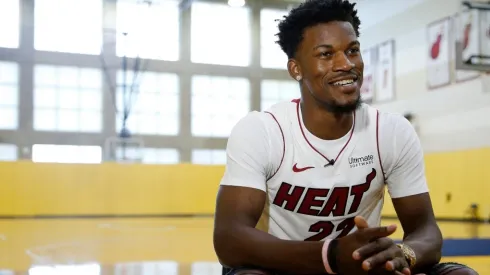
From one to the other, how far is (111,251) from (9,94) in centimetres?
1062

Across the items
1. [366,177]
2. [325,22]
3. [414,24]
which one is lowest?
[366,177]

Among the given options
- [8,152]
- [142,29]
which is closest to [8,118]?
[8,152]

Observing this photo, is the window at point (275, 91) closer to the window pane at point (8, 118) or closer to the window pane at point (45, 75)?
the window pane at point (45, 75)

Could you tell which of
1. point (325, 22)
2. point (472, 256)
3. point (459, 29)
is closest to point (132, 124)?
point (459, 29)

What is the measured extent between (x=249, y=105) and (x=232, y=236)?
14.1 m

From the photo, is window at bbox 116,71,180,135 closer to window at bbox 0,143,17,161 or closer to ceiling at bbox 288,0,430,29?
window at bbox 0,143,17,161

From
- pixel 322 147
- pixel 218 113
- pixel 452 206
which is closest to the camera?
pixel 322 147

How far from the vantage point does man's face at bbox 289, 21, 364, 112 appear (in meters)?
2.01

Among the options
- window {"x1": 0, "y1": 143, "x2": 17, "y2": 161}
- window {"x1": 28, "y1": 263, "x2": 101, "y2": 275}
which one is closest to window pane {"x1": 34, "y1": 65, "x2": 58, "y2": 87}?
window {"x1": 0, "y1": 143, "x2": 17, "y2": 161}

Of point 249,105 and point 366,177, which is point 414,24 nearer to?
point 249,105

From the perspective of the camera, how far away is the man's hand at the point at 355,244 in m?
1.62

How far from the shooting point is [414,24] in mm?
11594

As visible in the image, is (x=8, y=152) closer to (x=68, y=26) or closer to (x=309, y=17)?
(x=68, y=26)

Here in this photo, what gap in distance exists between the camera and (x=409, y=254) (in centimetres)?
181
